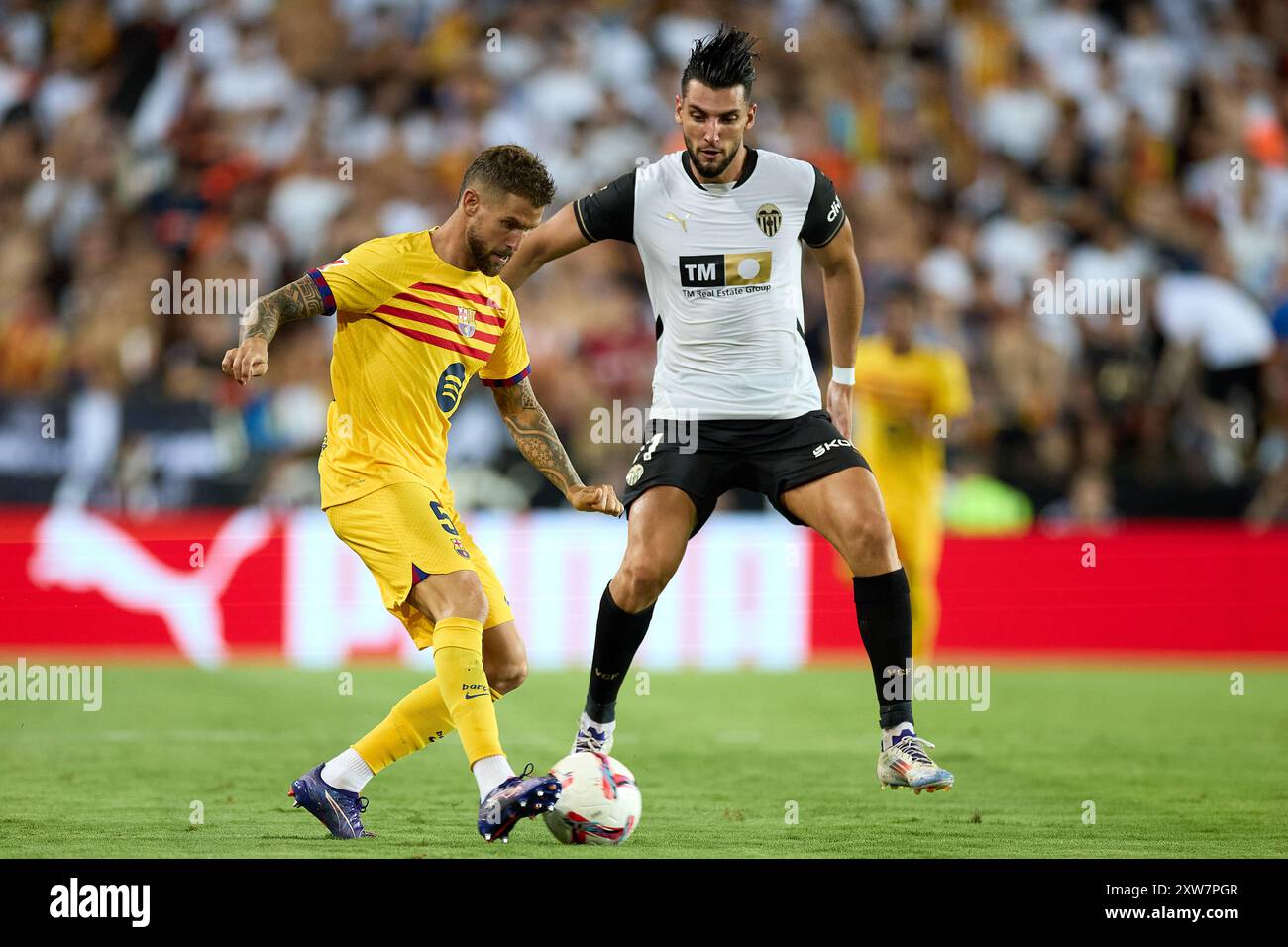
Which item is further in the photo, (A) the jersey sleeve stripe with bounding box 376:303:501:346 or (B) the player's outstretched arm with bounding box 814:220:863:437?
(B) the player's outstretched arm with bounding box 814:220:863:437

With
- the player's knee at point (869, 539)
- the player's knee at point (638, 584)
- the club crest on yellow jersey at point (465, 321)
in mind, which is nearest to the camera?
the club crest on yellow jersey at point (465, 321)

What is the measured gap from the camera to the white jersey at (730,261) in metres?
7.00

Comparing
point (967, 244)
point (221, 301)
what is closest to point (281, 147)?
point (221, 301)

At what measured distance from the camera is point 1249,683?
1322cm

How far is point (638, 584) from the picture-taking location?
700 cm

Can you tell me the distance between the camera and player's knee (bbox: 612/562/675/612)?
22.9 feet

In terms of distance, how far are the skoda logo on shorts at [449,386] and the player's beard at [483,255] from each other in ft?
1.23

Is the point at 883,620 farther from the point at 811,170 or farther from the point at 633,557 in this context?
the point at 811,170

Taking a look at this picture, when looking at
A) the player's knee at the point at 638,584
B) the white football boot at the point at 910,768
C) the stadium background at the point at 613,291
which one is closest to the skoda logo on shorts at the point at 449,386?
the player's knee at the point at 638,584

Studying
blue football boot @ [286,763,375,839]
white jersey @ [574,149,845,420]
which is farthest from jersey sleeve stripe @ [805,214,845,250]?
blue football boot @ [286,763,375,839]

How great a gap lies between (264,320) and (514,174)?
102 centimetres

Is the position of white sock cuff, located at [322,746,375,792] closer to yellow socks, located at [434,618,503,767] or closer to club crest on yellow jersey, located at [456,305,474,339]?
yellow socks, located at [434,618,503,767]

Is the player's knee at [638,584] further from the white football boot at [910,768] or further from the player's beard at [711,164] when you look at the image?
the player's beard at [711,164]

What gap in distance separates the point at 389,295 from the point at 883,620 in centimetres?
224
